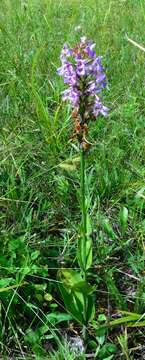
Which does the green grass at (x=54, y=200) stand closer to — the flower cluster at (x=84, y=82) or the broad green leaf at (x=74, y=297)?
the broad green leaf at (x=74, y=297)

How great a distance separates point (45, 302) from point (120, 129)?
2.92ft

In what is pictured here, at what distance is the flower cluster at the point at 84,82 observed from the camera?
1063 mm

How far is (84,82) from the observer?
3.51ft

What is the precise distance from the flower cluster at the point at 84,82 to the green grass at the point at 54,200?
1.01 feet

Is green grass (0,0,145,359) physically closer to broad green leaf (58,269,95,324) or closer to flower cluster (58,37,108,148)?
broad green leaf (58,269,95,324)

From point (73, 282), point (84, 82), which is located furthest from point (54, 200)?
point (84, 82)

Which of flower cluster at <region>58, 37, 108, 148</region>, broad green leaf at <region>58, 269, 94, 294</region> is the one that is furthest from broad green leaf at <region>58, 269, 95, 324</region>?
flower cluster at <region>58, 37, 108, 148</region>

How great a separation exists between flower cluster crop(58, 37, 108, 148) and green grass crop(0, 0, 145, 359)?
309mm

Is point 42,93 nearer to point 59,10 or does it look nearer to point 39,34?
point 39,34

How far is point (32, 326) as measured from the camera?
125 cm

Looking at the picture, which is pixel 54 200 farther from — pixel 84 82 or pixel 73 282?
pixel 84 82

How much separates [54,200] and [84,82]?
0.64 metres

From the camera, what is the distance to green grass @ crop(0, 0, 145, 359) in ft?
4.09

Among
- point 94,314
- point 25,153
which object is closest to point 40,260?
point 94,314
